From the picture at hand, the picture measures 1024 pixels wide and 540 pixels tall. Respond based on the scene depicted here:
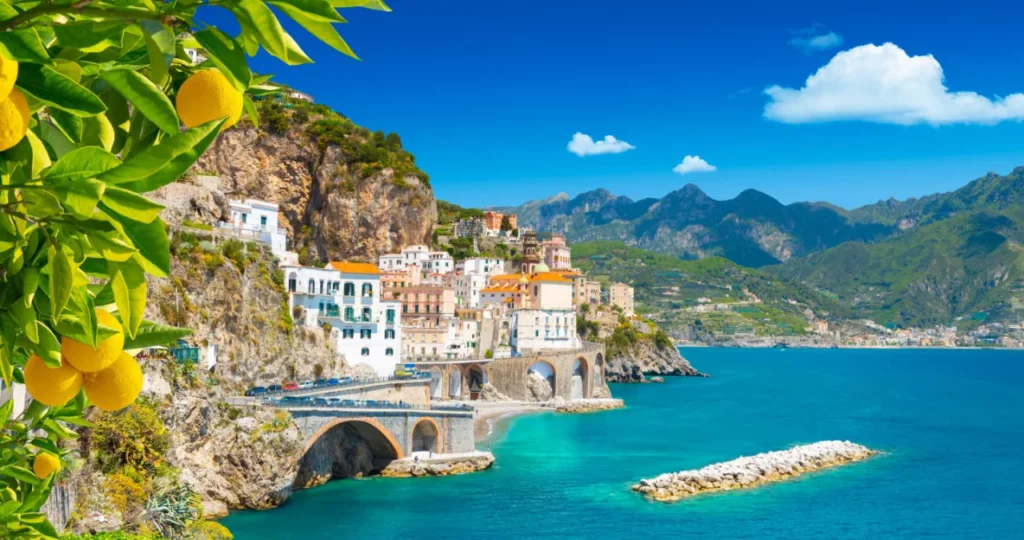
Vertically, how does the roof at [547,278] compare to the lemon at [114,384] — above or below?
above

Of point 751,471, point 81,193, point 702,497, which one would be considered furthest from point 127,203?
point 751,471

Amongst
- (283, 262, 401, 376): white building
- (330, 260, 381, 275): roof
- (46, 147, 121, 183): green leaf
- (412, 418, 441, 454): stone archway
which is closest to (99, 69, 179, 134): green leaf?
(46, 147, 121, 183): green leaf

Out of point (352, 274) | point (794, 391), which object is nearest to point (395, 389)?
point (352, 274)

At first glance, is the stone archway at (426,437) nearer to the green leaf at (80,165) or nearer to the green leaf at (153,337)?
the green leaf at (153,337)

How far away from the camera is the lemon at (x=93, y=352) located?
71.4 inches

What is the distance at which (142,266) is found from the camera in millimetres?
1615

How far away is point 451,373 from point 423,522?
35.6 metres

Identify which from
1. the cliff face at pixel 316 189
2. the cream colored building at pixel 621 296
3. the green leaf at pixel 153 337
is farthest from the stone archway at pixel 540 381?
the green leaf at pixel 153 337

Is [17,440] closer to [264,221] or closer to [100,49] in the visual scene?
[100,49]

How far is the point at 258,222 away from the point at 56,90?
168 ft

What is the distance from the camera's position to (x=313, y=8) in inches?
61.9

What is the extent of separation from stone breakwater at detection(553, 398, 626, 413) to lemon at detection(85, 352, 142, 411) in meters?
68.1

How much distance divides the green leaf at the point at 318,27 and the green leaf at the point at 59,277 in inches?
25.9

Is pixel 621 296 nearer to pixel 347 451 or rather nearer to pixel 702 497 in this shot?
pixel 702 497
